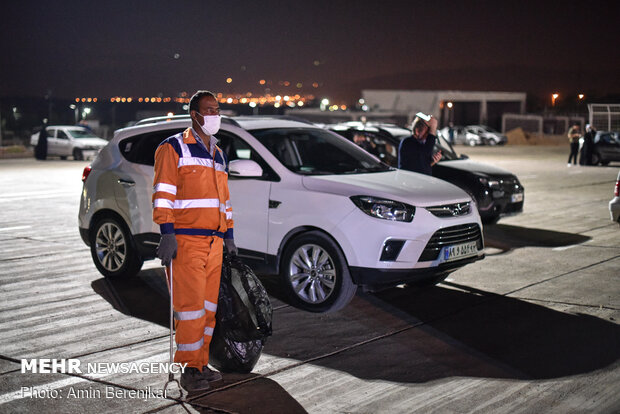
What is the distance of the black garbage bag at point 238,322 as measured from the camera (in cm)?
527

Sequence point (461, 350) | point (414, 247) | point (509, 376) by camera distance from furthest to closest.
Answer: point (414, 247)
point (461, 350)
point (509, 376)

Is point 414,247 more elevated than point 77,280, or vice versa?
point 414,247

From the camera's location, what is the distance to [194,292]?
505 centimetres

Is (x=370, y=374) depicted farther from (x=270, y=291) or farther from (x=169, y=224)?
(x=270, y=291)

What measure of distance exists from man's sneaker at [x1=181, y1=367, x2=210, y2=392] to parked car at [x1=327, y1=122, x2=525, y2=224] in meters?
7.67

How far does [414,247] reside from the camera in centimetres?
696

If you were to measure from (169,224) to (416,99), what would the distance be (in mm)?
88950

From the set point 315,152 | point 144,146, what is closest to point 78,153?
point 144,146

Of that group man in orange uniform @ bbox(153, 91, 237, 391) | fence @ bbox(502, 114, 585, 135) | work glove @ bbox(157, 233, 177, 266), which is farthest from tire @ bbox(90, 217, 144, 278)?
fence @ bbox(502, 114, 585, 135)

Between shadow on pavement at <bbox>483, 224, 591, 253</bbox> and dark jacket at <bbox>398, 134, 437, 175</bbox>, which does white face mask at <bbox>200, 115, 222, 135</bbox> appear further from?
shadow on pavement at <bbox>483, 224, 591, 253</bbox>

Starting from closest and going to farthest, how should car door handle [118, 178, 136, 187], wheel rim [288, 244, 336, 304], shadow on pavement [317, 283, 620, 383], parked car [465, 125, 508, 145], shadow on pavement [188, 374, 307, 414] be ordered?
shadow on pavement [188, 374, 307, 414]
shadow on pavement [317, 283, 620, 383]
wheel rim [288, 244, 336, 304]
car door handle [118, 178, 136, 187]
parked car [465, 125, 508, 145]

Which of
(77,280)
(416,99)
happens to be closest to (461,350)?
(77,280)

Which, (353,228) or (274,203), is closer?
(353,228)

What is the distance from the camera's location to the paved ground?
4988mm
